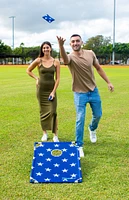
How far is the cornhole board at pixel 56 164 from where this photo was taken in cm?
404

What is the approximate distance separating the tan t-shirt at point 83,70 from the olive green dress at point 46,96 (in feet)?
2.18

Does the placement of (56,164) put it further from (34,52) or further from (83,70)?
(34,52)

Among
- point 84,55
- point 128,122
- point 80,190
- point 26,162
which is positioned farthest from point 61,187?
point 128,122

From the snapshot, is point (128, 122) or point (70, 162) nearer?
point (70, 162)

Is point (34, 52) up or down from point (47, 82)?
up

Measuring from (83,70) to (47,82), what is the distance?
92 cm

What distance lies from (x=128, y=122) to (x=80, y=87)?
305 cm

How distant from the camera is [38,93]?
586cm

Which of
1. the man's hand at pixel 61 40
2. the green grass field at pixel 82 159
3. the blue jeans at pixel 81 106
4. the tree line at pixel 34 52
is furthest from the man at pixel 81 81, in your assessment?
the tree line at pixel 34 52

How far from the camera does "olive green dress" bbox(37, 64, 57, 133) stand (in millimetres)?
5662

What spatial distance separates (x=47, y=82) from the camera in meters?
5.73

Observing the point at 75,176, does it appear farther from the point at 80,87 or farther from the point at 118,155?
the point at 80,87

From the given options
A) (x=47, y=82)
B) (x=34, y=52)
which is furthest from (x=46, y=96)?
(x=34, y=52)

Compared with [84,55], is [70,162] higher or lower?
lower
